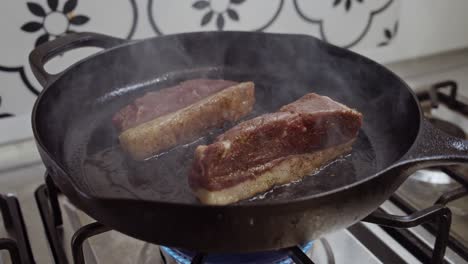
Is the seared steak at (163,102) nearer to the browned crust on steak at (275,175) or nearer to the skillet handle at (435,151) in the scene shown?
the browned crust on steak at (275,175)

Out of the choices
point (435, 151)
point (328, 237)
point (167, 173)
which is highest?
point (435, 151)

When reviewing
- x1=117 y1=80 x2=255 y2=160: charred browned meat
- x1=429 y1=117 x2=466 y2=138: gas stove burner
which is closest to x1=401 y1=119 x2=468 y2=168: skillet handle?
x1=117 y1=80 x2=255 y2=160: charred browned meat

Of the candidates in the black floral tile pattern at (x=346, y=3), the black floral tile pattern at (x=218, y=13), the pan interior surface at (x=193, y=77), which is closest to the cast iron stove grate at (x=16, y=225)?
the pan interior surface at (x=193, y=77)

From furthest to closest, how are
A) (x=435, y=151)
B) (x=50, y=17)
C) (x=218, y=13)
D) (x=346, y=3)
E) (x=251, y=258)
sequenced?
(x=346, y=3) < (x=218, y=13) < (x=50, y=17) < (x=251, y=258) < (x=435, y=151)

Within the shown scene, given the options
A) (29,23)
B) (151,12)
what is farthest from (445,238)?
(29,23)

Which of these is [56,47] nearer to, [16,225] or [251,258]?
[16,225]

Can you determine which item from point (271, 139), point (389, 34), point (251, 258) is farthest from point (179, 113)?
point (389, 34)

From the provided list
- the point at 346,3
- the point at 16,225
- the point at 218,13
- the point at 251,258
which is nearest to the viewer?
the point at 251,258
